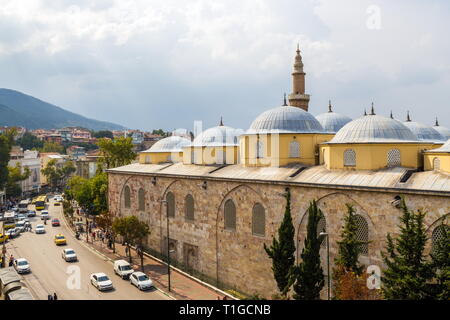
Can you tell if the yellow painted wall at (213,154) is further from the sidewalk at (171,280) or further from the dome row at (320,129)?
the sidewalk at (171,280)

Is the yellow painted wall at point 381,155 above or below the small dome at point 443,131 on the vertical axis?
below

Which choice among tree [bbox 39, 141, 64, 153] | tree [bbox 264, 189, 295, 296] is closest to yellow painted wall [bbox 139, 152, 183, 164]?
tree [bbox 264, 189, 295, 296]

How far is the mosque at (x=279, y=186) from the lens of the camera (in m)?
19.1

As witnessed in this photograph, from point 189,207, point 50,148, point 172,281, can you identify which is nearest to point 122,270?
point 172,281

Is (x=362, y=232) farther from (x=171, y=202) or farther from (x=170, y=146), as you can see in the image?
(x=170, y=146)

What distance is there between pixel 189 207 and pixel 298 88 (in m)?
15.9

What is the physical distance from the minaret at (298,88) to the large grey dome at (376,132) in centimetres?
1482

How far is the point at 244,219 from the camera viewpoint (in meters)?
25.4

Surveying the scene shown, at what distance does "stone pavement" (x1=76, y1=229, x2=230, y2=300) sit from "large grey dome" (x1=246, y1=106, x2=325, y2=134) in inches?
426

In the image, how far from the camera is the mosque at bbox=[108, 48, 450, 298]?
19.1 meters

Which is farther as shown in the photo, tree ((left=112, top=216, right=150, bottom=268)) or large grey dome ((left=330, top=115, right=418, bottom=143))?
tree ((left=112, top=216, right=150, bottom=268))

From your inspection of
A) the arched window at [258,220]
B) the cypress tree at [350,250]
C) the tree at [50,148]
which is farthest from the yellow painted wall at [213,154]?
the tree at [50,148]

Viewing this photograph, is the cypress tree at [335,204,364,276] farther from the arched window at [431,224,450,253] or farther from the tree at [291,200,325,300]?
the arched window at [431,224,450,253]
